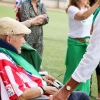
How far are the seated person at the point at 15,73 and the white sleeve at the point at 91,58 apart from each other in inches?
15.8

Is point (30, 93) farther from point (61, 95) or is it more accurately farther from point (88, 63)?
point (88, 63)

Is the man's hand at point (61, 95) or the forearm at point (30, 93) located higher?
the man's hand at point (61, 95)

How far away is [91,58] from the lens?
2461mm

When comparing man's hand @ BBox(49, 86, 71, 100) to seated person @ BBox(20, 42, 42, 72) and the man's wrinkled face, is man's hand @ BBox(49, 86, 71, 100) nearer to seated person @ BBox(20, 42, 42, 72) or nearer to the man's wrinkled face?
the man's wrinkled face

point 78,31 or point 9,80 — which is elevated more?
point 9,80

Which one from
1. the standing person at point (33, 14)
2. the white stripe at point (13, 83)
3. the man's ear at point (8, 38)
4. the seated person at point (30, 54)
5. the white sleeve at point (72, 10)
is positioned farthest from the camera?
the standing person at point (33, 14)

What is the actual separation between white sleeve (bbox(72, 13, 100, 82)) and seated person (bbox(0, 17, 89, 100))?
0.40m

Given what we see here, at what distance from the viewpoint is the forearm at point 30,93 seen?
104 inches

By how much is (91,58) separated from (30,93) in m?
0.58

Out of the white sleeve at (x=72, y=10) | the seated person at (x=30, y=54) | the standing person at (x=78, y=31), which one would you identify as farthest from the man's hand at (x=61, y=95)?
Answer: the white sleeve at (x=72, y=10)

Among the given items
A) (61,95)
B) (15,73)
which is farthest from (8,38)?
(61,95)

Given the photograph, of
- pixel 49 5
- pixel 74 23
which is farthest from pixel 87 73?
pixel 49 5

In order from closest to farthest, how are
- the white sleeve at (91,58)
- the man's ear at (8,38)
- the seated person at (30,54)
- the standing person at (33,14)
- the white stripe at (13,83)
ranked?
1. the white sleeve at (91,58)
2. the white stripe at (13,83)
3. the man's ear at (8,38)
4. the seated person at (30,54)
5. the standing person at (33,14)

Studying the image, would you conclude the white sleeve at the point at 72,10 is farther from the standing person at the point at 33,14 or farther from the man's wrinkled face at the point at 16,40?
the man's wrinkled face at the point at 16,40
